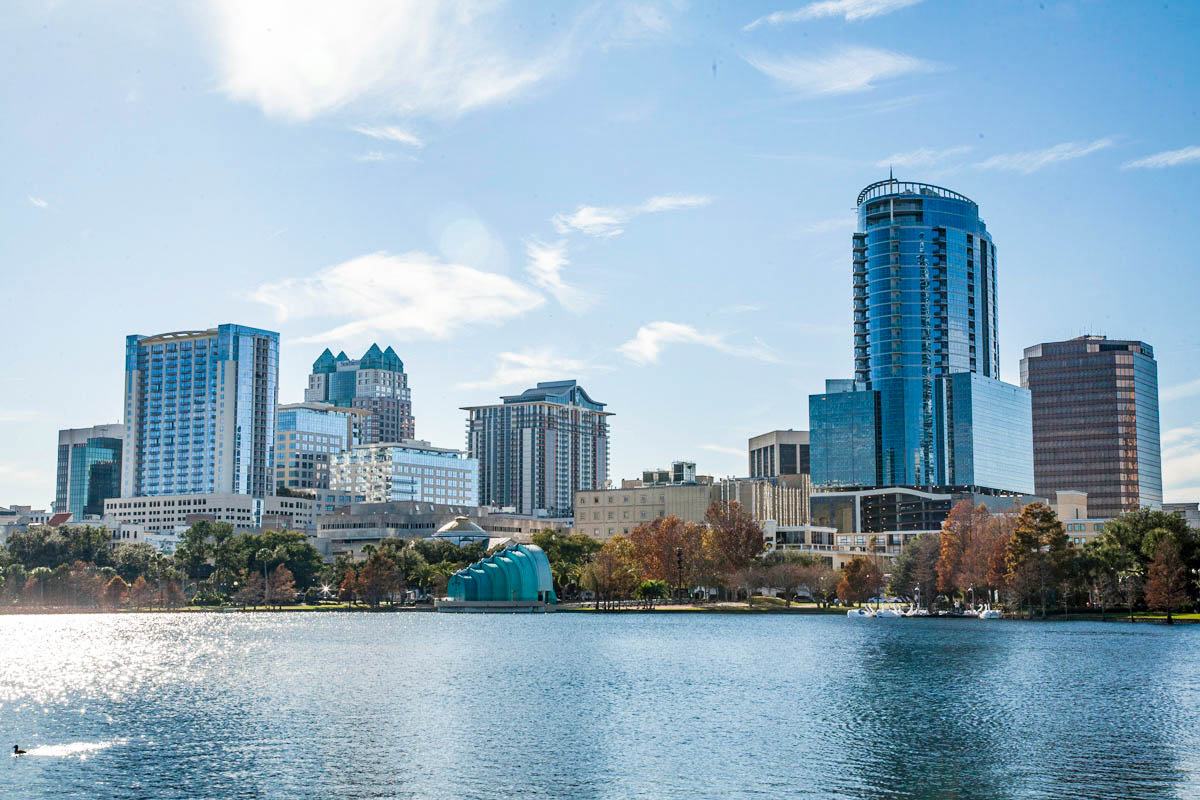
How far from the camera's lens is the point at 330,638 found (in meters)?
148

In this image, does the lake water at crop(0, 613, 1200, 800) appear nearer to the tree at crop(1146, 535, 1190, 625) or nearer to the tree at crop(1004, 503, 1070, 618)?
the tree at crop(1146, 535, 1190, 625)

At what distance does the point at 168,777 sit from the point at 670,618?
147 meters

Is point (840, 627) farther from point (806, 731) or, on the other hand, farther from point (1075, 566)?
point (806, 731)

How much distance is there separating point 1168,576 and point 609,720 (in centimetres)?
11420

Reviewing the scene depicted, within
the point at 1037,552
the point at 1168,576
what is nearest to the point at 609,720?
the point at 1168,576

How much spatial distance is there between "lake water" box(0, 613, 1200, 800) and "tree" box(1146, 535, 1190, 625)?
1201 inches

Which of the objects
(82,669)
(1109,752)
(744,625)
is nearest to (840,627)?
(744,625)

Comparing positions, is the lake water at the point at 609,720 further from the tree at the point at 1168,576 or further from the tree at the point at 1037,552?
the tree at the point at 1037,552

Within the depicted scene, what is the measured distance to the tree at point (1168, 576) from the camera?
16375 cm

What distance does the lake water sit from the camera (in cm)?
5638

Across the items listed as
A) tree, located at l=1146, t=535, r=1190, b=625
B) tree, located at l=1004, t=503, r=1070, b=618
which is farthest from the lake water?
tree, located at l=1004, t=503, r=1070, b=618

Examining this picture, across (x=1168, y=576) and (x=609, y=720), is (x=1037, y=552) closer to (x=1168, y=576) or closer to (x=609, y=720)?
(x=1168, y=576)

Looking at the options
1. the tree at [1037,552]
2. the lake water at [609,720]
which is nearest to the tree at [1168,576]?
the tree at [1037,552]

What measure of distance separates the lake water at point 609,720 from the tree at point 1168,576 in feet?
100
